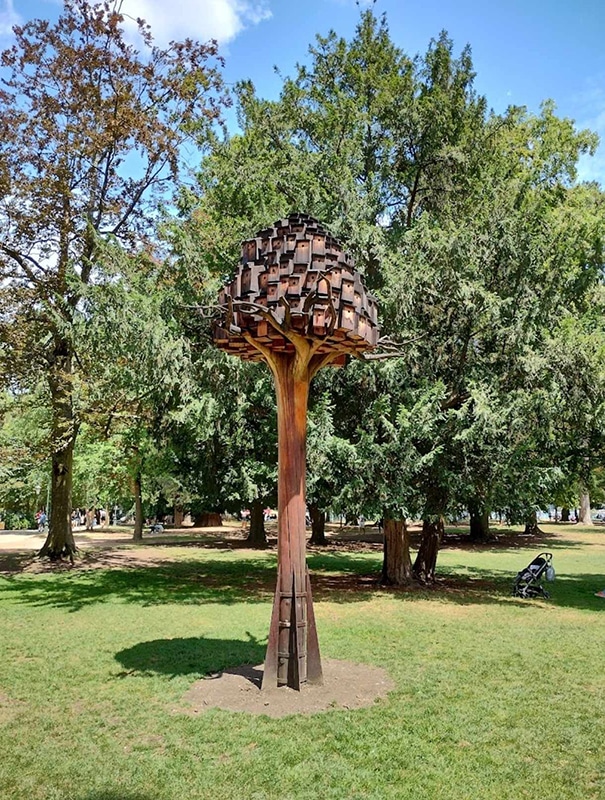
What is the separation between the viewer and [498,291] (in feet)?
41.4

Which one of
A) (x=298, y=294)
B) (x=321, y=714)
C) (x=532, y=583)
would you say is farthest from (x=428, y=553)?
(x=298, y=294)

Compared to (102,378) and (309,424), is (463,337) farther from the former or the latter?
(102,378)

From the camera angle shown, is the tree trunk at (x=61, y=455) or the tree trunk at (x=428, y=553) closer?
the tree trunk at (x=428, y=553)

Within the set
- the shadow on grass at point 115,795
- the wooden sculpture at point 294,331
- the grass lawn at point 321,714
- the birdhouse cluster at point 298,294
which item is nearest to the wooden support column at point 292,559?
the wooden sculpture at point 294,331

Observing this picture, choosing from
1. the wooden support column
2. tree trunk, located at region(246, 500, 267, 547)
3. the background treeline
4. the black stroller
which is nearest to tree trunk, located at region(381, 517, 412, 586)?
the background treeline

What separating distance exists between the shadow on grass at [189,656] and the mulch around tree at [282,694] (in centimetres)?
40

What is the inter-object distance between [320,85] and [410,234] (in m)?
5.36

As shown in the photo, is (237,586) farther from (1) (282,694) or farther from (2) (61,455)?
(1) (282,694)

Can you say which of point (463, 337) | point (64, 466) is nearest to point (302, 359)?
point (463, 337)

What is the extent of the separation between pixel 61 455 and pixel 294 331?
15.1 m

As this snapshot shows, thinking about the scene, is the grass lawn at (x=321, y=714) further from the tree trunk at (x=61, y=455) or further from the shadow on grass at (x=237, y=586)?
the tree trunk at (x=61, y=455)

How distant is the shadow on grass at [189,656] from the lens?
280 inches

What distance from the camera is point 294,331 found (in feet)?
20.4

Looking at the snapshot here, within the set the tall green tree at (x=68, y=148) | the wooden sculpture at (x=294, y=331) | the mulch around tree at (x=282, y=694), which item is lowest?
the mulch around tree at (x=282, y=694)
